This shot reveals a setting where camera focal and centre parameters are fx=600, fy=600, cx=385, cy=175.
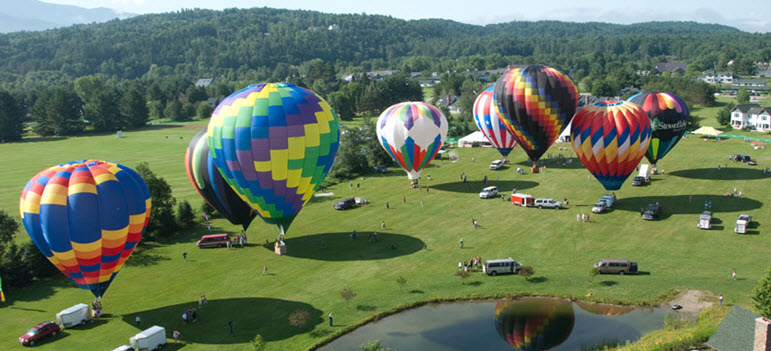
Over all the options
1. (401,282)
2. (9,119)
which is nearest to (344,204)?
(401,282)

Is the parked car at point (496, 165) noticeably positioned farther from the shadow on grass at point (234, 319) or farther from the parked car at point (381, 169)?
the shadow on grass at point (234, 319)

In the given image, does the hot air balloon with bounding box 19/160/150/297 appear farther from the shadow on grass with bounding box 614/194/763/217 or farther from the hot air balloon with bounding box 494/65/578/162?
the hot air balloon with bounding box 494/65/578/162

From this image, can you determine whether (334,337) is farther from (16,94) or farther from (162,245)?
(16,94)

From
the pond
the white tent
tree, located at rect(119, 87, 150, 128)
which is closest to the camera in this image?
the pond

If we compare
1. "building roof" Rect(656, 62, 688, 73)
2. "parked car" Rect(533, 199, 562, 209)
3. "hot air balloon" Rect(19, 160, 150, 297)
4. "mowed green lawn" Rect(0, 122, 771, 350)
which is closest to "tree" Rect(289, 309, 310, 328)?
"mowed green lawn" Rect(0, 122, 771, 350)

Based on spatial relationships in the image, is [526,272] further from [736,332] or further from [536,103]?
[536,103]

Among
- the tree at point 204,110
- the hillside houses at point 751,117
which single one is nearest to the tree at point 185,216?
the hillside houses at point 751,117
